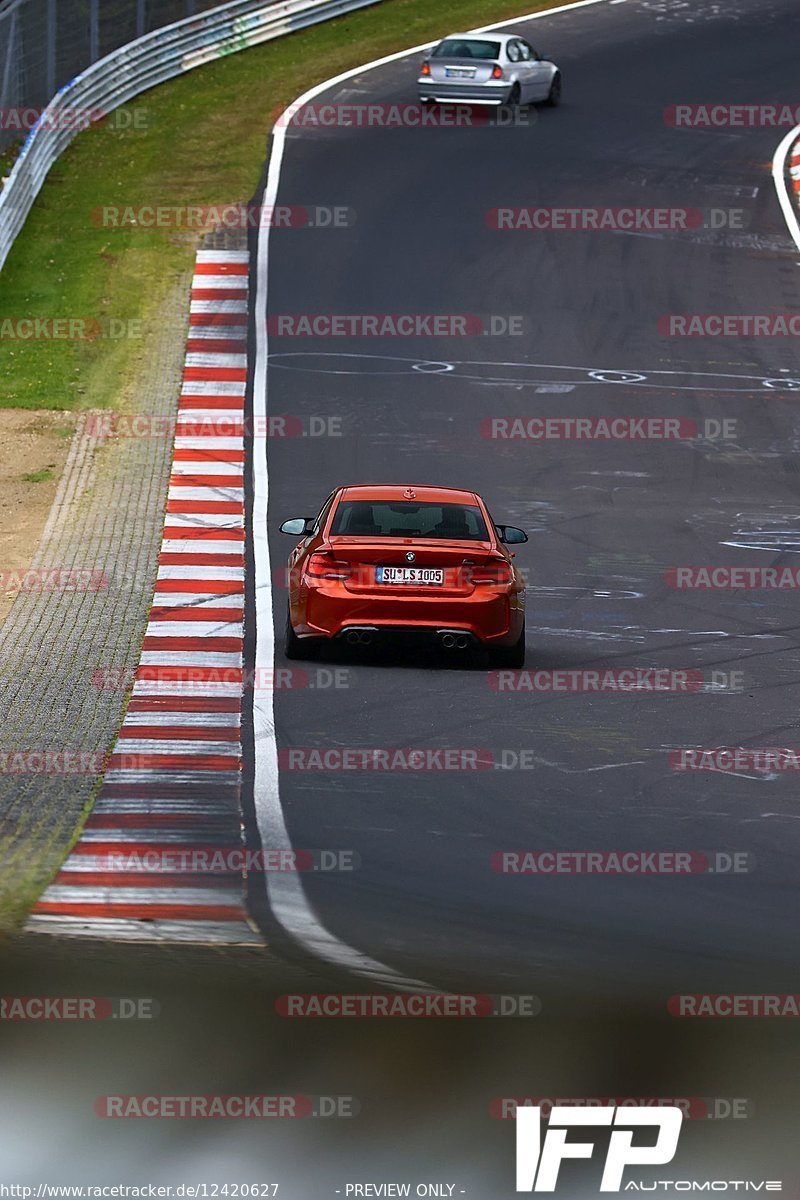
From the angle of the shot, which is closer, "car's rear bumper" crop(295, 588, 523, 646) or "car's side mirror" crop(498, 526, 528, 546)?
"car's rear bumper" crop(295, 588, 523, 646)

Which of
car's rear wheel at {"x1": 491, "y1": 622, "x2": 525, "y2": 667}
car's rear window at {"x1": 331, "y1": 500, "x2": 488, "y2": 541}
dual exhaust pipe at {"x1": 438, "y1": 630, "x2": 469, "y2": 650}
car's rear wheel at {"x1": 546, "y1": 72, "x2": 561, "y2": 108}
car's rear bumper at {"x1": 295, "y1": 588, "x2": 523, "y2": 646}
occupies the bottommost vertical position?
car's rear wheel at {"x1": 491, "y1": 622, "x2": 525, "y2": 667}

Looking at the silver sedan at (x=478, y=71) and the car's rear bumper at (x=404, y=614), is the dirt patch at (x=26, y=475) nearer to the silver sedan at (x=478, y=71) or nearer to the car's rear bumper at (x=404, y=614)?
the car's rear bumper at (x=404, y=614)

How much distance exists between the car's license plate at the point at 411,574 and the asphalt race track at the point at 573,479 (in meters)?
0.73

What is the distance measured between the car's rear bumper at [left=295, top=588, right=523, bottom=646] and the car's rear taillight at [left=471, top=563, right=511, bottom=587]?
0.15m

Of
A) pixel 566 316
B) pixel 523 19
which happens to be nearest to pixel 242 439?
pixel 566 316

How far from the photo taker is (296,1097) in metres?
7.16

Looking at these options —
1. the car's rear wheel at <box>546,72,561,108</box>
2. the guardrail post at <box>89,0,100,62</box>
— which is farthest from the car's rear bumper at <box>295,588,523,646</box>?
the car's rear wheel at <box>546,72,561,108</box>

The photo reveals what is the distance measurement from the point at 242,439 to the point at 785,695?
10917 mm

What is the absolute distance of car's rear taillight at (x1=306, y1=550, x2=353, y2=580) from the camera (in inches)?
611

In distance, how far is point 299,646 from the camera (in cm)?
Result: 1571

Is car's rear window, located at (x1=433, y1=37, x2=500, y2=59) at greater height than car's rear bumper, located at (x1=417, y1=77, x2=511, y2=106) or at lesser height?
greater

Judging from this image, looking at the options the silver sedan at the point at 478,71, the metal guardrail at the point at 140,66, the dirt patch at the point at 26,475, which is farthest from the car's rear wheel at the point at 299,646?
the silver sedan at the point at 478,71

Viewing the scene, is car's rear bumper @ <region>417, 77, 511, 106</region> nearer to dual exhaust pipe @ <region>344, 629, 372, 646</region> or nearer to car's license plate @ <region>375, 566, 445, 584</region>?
car's license plate @ <region>375, 566, 445, 584</region>

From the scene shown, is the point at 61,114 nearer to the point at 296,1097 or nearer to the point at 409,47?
the point at 409,47
